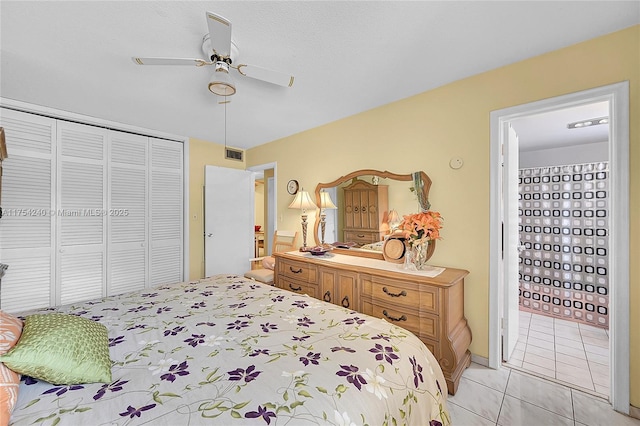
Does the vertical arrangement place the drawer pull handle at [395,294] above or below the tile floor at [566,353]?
above

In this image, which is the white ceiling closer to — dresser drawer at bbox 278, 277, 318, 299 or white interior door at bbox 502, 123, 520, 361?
white interior door at bbox 502, 123, 520, 361

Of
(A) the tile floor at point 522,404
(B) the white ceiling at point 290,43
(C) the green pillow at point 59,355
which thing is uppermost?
(B) the white ceiling at point 290,43

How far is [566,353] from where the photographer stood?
2404mm

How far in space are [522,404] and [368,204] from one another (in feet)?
6.45

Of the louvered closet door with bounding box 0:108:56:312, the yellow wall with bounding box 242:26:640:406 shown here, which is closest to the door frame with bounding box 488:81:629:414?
the yellow wall with bounding box 242:26:640:406

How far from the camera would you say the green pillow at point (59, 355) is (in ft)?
2.85

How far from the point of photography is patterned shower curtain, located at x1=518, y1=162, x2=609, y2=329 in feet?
9.97

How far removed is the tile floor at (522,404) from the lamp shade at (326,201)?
209 centimetres

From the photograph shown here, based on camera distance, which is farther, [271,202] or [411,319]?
[271,202]

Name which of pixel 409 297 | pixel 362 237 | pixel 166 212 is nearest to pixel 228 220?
pixel 166 212

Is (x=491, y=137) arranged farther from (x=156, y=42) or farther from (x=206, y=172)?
(x=206, y=172)

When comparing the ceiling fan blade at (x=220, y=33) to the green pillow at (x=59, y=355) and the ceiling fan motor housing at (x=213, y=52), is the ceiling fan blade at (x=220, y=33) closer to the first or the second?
the ceiling fan motor housing at (x=213, y=52)

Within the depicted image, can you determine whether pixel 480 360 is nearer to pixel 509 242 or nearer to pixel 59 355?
pixel 509 242

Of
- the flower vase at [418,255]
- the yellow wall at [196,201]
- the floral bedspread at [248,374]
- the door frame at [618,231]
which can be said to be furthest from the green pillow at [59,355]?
the yellow wall at [196,201]
